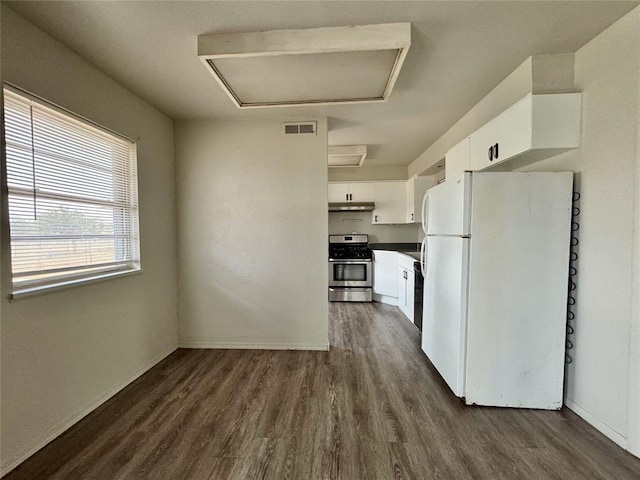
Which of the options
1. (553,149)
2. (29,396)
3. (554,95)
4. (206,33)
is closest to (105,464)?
(29,396)

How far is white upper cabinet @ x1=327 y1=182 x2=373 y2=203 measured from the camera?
5137mm

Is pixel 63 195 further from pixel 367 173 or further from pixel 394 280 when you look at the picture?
pixel 367 173

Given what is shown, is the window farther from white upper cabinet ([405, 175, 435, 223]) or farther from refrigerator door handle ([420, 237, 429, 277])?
white upper cabinet ([405, 175, 435, 223])

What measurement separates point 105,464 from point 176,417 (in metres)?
0.43

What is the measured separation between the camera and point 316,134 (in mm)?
2936

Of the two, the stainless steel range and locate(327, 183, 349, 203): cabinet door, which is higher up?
locate(327, 183, 349, 203): cabinet door

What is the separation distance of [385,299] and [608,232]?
327 cm

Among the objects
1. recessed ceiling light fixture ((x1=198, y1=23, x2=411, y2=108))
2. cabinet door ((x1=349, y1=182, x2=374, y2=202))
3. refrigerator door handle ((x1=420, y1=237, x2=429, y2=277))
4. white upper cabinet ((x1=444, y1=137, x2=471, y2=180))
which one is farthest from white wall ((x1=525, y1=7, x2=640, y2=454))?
cabinet door ((x1=349, y1=182, x2=374, y2=202))

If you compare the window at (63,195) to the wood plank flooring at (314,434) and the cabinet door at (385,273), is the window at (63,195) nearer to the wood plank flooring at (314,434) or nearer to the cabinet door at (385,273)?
the wood plank flooring at (314,434)

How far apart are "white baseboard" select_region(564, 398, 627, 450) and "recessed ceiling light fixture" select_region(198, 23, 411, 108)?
263cm

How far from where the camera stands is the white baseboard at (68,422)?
1517 millimetres

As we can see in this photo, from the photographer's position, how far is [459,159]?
9.41 ft

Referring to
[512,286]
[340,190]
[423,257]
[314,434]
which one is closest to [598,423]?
[512,286]

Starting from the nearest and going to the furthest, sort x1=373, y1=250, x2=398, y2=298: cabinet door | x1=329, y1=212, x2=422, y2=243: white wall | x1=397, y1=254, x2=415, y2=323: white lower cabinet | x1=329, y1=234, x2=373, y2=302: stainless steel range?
x1=397, y1=254, x2=415, y2=323: white lower cabinet
x1=373, y1=250, x2=398, y2=298: cabinet door
x1=329, y1=234, x2=373, y2=302: stainless steel range
x1=329, y1=212, x2=422, y2=243: white wall
